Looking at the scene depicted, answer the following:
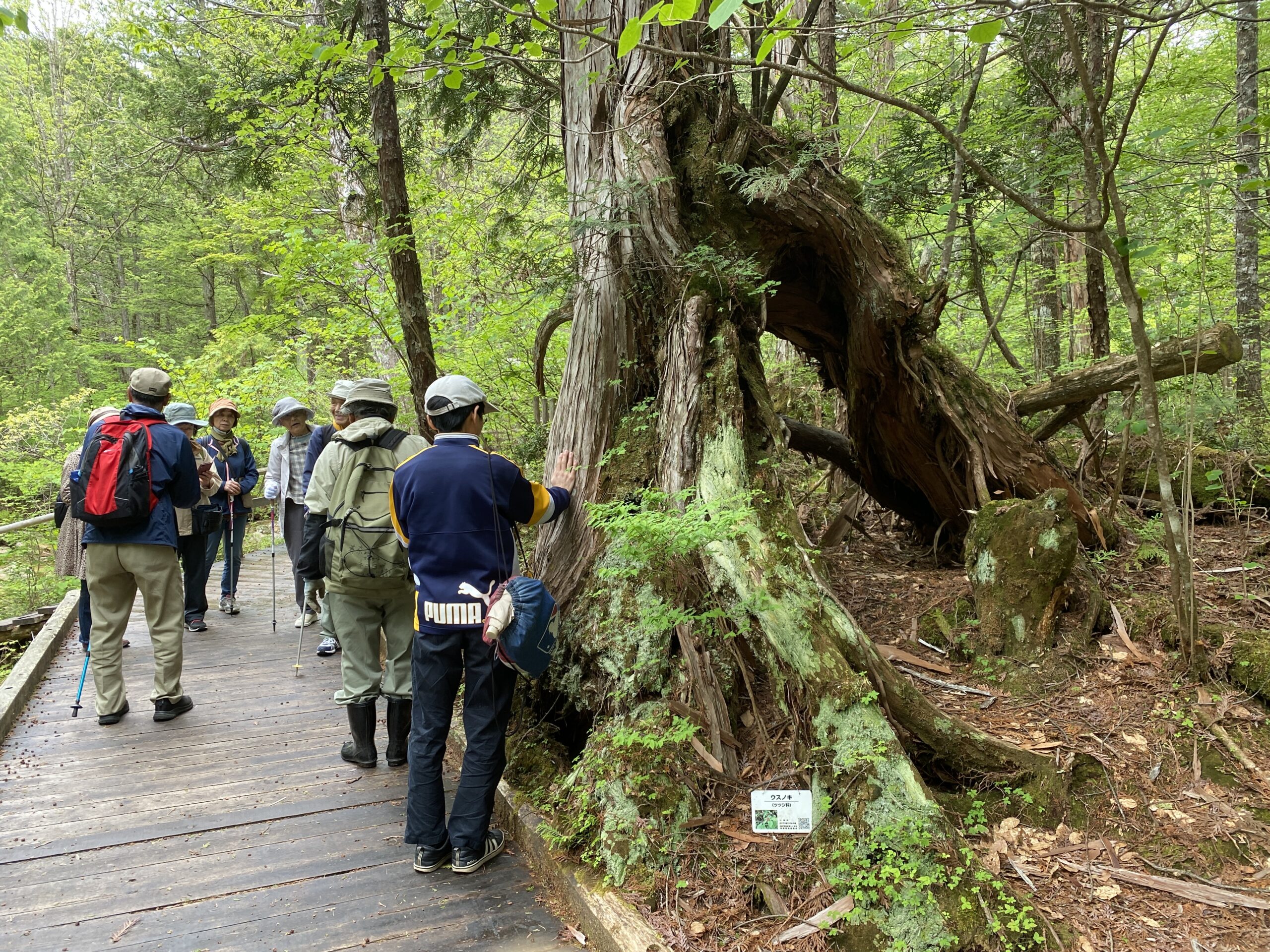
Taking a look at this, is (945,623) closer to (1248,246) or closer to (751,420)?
(751,420)

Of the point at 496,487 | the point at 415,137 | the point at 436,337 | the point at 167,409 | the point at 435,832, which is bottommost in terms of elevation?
the point at 435,832

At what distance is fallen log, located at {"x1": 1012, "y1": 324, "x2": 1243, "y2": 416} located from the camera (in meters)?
4.88

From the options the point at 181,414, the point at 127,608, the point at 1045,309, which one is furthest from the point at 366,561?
the point at 1045,309

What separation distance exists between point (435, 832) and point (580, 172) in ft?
14.6

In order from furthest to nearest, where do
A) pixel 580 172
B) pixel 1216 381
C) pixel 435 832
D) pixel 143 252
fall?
pixel 143 252
pixel 1216 381
pixel 580 172
pixel 435 832

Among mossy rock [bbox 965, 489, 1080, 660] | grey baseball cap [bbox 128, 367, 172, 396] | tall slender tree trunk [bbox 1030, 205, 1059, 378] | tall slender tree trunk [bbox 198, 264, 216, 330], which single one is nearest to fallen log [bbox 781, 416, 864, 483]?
mossy rock [bbox 965, 489, 1080, 660]

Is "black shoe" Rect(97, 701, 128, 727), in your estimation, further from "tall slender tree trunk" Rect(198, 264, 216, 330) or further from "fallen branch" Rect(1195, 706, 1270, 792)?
"tall slender tree trunk" Rect(198, 264, 216, 330)

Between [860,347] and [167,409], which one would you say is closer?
[860,347]

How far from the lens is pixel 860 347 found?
591 centimetres

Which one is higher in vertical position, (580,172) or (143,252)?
(143,252)

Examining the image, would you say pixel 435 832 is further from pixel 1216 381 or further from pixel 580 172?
pixel 1216 381

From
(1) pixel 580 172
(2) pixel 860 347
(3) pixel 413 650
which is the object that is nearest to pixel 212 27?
(1) pixel 580 172

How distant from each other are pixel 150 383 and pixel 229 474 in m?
2.61

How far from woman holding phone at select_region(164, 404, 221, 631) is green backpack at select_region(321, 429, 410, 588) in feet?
8.94
